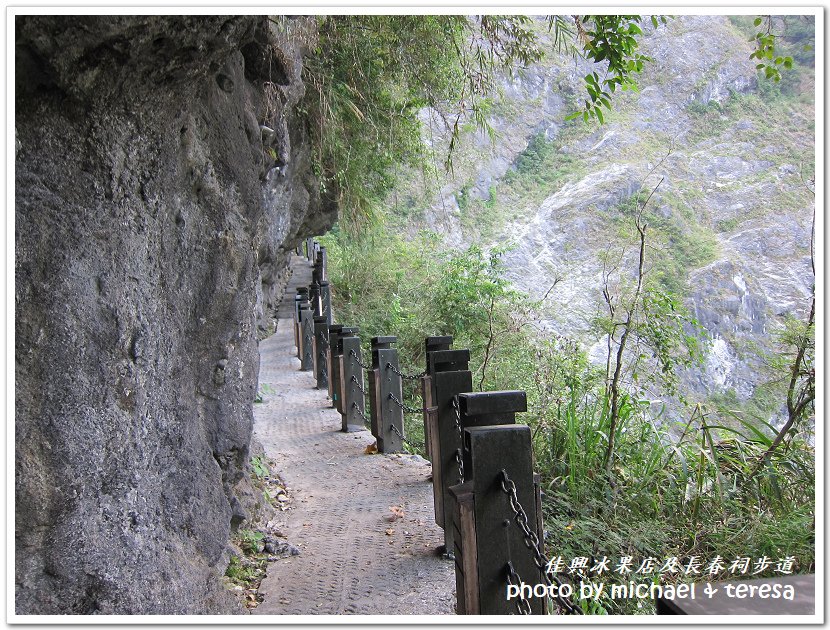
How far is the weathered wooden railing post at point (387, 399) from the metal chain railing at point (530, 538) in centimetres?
402

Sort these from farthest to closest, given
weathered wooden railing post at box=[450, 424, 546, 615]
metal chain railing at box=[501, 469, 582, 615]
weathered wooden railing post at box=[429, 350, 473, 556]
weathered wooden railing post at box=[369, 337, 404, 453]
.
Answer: weathered wooden railing post at box=[369, 337, 404, 453]
weathered wooden railing post at box=[429, 350, 473, 556]
weathered wooden railing post at box=[450, 424, 546, 615]
metal chain railing at box=[501, 469, 582, 615]

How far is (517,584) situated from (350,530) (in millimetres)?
2612

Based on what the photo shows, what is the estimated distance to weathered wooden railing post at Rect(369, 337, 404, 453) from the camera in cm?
639

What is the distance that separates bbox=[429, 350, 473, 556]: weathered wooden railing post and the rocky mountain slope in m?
10.00

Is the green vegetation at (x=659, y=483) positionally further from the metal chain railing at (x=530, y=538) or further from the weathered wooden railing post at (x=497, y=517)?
the metal chain railing at (x=530, y=538)

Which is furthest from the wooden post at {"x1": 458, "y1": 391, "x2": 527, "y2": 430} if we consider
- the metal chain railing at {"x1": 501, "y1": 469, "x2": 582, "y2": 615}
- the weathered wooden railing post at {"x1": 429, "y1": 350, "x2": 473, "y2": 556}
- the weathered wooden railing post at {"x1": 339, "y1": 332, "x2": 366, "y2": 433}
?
the weathered wooden railing post at {"x1": 339, "y1": 332, "x2": 366, "y2": 433}

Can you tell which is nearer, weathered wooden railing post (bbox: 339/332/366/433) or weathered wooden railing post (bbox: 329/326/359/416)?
weathered wooden railing post (bbox: 339/332/366/433)

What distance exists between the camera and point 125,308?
2.79m

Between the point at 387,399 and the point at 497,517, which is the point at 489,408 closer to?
the point at 497,517

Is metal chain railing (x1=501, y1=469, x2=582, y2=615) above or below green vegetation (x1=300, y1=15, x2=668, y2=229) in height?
below

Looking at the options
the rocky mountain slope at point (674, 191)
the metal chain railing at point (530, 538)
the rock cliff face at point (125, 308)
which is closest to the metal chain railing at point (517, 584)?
the metal chain railing at point (530, 538)

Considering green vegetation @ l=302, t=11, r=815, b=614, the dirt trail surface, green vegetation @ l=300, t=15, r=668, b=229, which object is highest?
green vegetation @ l=300, t=15, r=668, b=229

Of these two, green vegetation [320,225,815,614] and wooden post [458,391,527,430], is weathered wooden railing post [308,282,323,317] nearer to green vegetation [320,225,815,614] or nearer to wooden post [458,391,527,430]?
green vegetation [320,225,815,614]

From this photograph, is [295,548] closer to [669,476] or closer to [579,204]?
[669,476]
